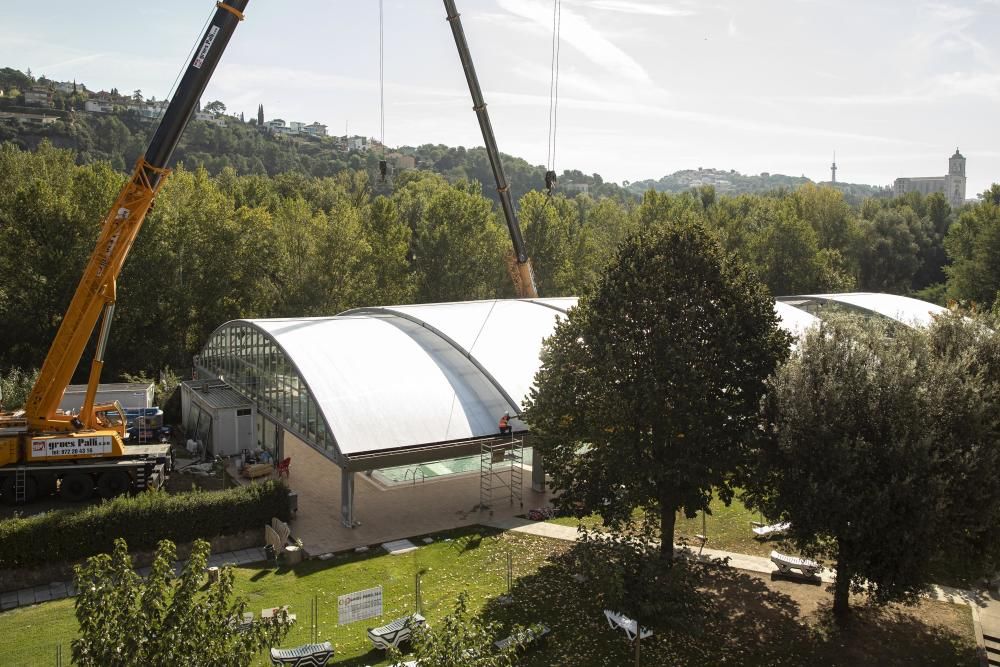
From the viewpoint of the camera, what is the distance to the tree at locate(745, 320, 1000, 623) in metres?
16.7

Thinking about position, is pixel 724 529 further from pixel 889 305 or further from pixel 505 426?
pixel 889 305

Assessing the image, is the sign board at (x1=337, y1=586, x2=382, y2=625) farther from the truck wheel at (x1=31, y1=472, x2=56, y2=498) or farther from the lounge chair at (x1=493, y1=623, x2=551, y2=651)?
the truck wheel at (x1=31, y1=472, x2=56, y2=498)

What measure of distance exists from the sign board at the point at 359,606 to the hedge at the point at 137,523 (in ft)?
22.8

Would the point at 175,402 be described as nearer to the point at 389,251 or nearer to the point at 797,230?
the point at 389,251

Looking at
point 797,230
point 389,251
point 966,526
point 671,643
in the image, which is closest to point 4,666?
point 671,643

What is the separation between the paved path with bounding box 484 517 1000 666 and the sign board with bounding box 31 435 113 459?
1362cm

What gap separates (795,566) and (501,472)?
1292 cm

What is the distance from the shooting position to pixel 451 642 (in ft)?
33.8

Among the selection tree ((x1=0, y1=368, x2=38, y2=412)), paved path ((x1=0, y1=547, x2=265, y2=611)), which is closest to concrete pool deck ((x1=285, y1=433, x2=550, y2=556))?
paved path ((x1=0, y1=547, x2=265, y2=611))

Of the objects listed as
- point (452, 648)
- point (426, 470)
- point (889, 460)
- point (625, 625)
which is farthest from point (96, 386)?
point (889, 460)

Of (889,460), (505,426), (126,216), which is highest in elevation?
(126,216)

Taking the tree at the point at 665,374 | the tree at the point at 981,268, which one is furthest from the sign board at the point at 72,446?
the tree at the point at 981,268

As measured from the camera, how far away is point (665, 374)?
1922 centimetres

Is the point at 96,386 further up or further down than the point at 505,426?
further up
